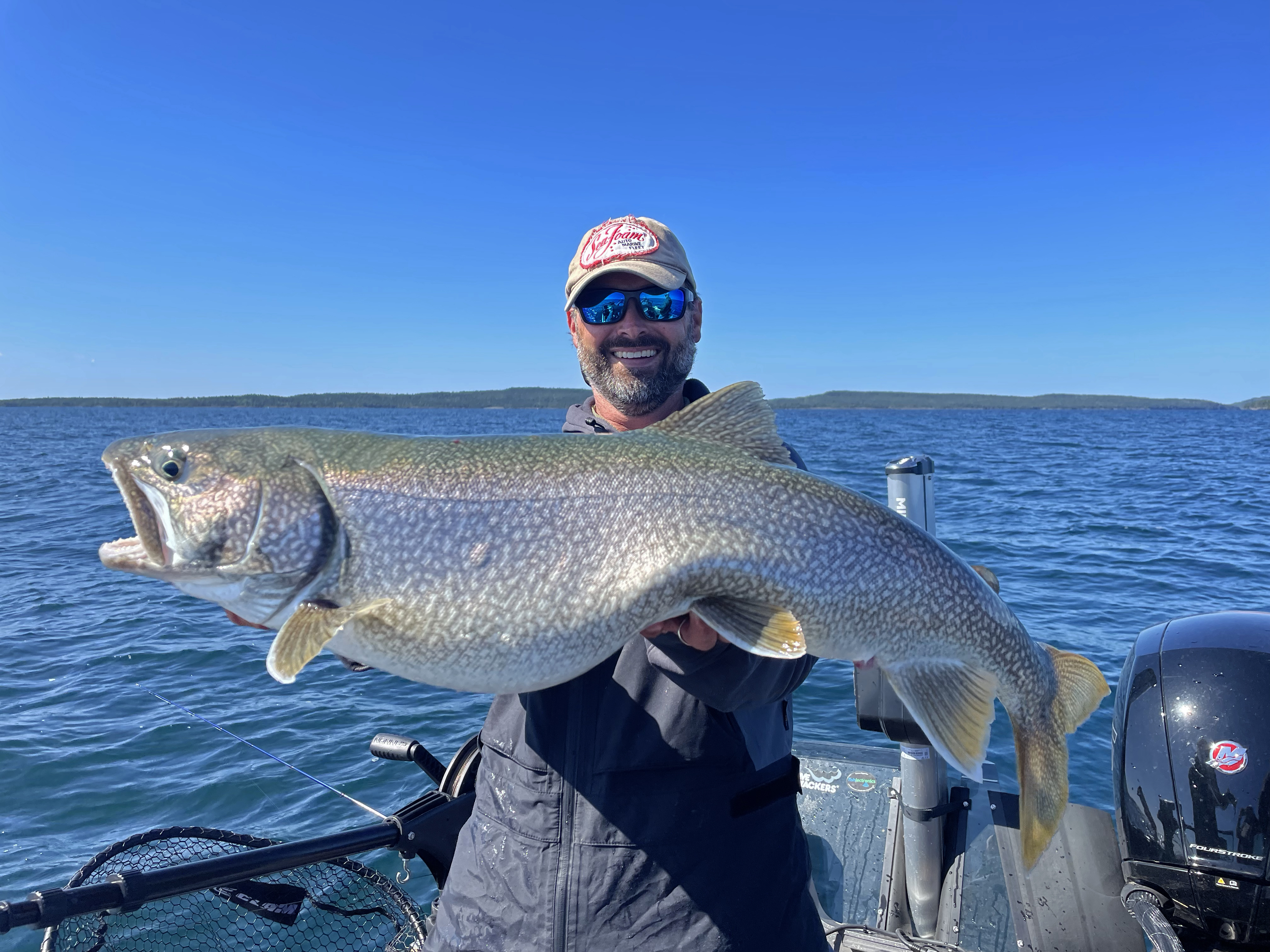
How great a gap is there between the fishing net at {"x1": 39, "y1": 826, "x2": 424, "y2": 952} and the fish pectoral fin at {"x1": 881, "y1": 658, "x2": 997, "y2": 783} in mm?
2671

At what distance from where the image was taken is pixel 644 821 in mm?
2699

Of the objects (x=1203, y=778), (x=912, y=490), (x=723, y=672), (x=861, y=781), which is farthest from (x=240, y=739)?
(x=1203, y=778)

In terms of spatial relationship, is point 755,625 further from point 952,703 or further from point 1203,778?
point 1203,778

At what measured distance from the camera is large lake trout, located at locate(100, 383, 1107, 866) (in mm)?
2574

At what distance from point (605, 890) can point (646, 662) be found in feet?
2.54

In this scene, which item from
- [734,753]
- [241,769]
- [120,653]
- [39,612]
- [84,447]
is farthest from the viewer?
[84,447]

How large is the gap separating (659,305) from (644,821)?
2.28 meters

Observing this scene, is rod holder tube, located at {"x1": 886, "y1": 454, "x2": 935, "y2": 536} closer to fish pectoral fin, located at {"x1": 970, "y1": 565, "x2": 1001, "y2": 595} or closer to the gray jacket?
fish pectoral fin, located at {"x1": 970, "y1": 565, "x2": 1001, "y2": 595}

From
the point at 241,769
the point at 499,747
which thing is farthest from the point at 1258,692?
the point at 241,769

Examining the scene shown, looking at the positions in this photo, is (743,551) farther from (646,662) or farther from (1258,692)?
(1258,692)

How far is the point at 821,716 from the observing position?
31.0ft

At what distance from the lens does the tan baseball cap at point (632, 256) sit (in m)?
3.66

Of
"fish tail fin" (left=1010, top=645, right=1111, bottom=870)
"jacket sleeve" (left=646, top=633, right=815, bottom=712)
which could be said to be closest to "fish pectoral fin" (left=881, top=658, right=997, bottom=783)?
"fish tail fin" (left=1010, top=645, right=1111, bottom=870)

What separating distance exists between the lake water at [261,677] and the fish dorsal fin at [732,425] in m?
5.10
